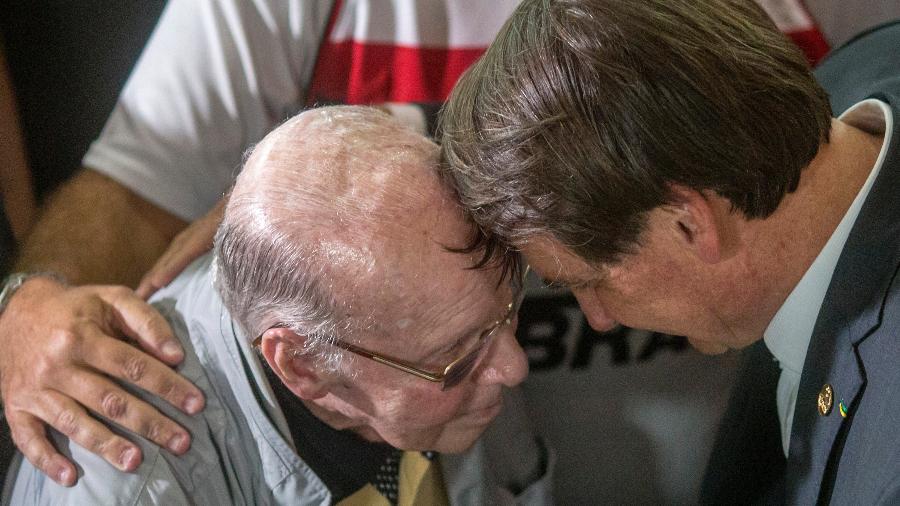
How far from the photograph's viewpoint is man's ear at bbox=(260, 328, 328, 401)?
122cm

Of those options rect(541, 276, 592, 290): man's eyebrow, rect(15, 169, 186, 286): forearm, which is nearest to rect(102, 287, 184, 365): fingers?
rect(15, 169, 186, 286): forearm

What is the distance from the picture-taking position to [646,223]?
1140mm

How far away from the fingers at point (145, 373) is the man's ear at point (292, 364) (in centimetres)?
14

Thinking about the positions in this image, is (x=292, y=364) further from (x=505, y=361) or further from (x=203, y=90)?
(x=203, y=90)

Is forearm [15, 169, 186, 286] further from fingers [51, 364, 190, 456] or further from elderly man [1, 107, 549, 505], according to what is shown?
fingers [51, 364, 190, 456]

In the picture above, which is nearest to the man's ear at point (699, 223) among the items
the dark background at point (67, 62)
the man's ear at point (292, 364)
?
the man's ear at point (292, 364)

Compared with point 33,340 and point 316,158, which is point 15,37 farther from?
point 316,158

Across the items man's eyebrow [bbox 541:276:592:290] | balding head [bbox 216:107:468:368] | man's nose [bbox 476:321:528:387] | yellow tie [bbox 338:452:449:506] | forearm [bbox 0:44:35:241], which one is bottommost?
yellow tie [bbox 338:452:449:506]

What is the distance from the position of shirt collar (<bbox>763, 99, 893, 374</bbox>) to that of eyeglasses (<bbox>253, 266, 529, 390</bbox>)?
1.27 ft

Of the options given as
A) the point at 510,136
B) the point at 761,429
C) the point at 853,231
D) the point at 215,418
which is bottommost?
the point at 761,429

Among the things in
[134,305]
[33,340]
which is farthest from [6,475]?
[134,305]

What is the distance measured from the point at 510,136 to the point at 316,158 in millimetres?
258

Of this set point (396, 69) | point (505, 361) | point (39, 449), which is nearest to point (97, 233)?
point (39, 449)

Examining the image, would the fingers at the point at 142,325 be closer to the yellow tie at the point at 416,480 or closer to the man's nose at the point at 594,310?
the yellow tie at the point at 416,480
